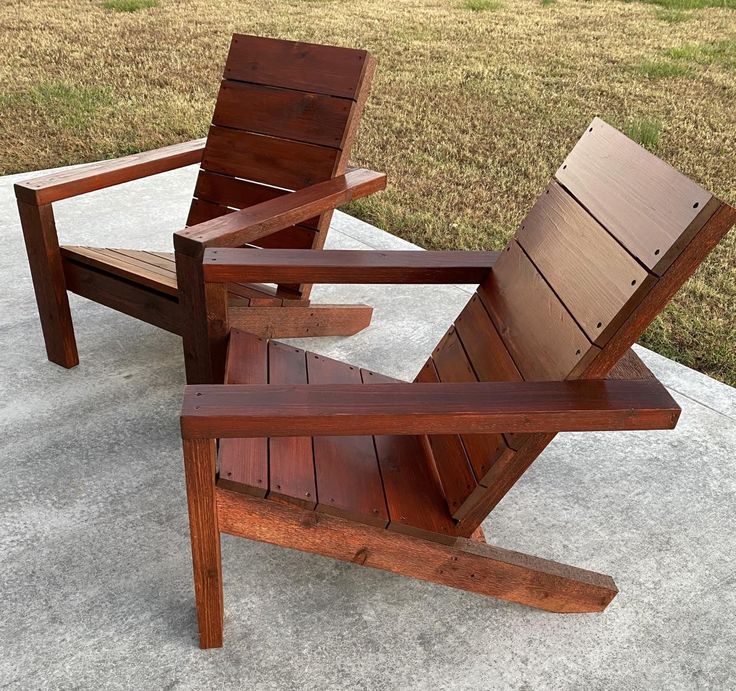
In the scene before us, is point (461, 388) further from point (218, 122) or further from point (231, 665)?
point (218, 122)

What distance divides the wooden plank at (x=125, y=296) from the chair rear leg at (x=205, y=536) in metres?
0.97

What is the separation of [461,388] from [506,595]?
→ 56 centimetres

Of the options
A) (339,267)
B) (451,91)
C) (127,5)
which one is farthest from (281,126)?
(127,5)

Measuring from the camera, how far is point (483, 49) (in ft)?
26.3

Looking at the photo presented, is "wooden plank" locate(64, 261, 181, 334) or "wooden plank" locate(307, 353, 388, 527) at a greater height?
"wooden plank" locate(307, 353, 388, 527)

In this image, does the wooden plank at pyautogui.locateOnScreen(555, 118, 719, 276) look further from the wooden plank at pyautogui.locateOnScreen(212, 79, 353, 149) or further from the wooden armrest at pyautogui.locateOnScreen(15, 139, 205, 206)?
the wooden armrest at pyautogui.locateOnScreen(15, 139, 205, 206)

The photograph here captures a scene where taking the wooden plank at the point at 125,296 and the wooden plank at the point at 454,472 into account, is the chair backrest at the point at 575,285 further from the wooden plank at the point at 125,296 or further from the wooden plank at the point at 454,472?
the wooden plank at the point at 125,296

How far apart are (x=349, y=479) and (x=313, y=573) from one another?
1.08 ft

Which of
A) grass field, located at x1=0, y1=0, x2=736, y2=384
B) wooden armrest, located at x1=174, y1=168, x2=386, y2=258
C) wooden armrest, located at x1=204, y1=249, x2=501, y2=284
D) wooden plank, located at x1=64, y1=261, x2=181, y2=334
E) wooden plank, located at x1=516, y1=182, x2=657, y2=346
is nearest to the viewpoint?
wooden plank, located at x1=516, y1=182, x2=657, y2=346

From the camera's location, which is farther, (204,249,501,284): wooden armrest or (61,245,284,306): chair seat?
(61,245,284,306): chair seat

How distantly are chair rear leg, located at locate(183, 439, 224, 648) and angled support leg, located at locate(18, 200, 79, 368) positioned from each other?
131 centimetres

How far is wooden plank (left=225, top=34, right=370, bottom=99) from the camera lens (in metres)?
2.84

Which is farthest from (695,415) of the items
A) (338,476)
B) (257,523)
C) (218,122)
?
(218,122)

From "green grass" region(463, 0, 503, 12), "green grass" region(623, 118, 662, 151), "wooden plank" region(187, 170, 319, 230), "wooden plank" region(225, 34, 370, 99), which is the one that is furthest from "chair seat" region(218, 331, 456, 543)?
"green grass" region(463, 0, 503, 12)
